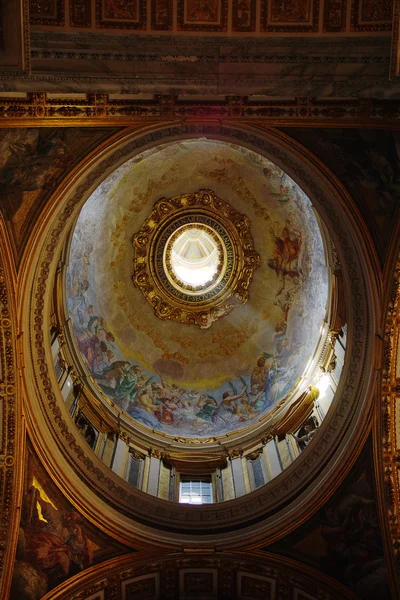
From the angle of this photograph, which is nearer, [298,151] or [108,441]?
[298,151]

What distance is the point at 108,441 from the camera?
1684 centimetres

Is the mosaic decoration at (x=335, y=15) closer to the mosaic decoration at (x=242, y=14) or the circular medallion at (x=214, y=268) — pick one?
the mosaic decoration at (x=242, y=14)

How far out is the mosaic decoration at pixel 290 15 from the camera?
769 cm

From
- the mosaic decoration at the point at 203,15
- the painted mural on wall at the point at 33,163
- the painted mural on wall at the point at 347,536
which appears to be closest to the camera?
the mosaic decoration at the point at 203,15

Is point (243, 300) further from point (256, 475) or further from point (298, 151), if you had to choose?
point (298, 151)

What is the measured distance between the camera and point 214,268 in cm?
2367

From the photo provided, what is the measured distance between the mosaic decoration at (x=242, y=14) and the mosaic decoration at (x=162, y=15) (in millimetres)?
830

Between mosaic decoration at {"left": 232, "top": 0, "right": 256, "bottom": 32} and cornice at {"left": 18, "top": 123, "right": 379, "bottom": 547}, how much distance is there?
14.8 feet

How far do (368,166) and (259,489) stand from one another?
8.28 m

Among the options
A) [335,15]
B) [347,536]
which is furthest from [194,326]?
[335,15]

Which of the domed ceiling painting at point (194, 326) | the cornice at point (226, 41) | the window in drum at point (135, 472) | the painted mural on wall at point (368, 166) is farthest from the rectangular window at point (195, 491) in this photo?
the cornice at point (226, 41)

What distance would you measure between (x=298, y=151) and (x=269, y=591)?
10.0 meters

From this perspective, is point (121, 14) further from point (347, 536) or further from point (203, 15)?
point (347, 536)

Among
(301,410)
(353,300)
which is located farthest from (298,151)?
(301,410)
